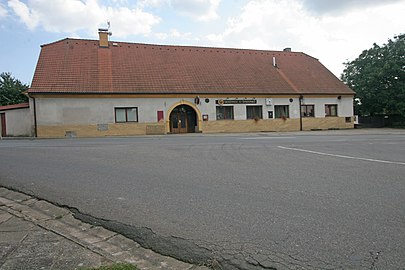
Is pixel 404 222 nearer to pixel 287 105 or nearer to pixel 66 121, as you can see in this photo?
pixel 66 121

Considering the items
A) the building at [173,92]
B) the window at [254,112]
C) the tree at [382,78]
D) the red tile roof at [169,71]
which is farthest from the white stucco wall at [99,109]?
the tree at [382,78]

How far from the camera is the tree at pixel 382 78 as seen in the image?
1380 inches

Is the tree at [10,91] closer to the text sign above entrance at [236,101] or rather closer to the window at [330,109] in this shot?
the text sign above entrance at [236,101]

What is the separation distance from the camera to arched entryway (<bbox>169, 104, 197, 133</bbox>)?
99.9 feet

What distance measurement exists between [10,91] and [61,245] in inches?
1908

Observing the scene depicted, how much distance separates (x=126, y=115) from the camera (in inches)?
1115

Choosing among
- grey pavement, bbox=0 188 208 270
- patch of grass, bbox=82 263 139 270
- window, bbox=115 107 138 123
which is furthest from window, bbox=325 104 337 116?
patch of grass, bbox=82 263 139 270

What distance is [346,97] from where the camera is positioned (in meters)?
35.7

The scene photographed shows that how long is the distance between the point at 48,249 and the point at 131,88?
25.3 metres

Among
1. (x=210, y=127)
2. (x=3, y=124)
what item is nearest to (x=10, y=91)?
(x=3, y=124)

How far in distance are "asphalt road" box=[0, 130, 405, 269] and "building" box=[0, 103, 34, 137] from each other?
19904mm

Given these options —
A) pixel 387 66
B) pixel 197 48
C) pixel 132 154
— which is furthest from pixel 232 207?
pixel 387 66

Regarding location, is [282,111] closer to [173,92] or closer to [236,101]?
[236,101]

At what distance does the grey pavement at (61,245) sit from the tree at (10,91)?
43780 mm
